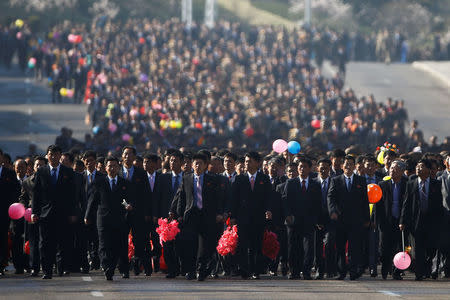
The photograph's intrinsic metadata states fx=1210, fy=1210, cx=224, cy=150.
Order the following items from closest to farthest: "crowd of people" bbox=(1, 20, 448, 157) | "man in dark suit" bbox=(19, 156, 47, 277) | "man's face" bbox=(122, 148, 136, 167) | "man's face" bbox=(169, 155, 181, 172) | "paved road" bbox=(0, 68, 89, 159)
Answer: "man in dark suit" bbox=(19, 156, 47, 277) → "man's face" bbox=(122, 148, 136, 167) → "man's face" bbox=(169, 155, 181, 172) → "crowd of people" bbox=(1, 20, 448, 157) → "paved road" bbox=(0, 68, 89, 159)

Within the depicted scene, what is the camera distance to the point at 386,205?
18.7 meters

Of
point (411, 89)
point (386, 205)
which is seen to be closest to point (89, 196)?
point (386, 205)

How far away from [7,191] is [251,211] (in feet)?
12.2

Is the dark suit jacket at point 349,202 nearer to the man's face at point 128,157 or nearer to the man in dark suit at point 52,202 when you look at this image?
the man's face at point 128,157

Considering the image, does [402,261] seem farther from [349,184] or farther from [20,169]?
[20,169]

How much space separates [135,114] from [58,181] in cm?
1927

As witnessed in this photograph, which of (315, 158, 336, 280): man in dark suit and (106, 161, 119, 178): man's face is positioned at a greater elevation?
(106, 161, 119, 178): man's face

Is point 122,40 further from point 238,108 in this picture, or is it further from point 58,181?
point 58,181

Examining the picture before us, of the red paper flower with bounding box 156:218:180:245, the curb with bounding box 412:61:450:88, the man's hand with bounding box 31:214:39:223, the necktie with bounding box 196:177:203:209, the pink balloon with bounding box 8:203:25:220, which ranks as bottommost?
the red paper flower with bounding box 156:218:180:245

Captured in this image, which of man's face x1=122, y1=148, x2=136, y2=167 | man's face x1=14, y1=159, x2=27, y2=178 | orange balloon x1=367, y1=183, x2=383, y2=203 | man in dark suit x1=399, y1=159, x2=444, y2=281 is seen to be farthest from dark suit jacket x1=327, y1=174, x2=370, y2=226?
man's face x1=14, y1=159, x2=27, y2=178

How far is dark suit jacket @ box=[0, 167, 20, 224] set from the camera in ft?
60.4

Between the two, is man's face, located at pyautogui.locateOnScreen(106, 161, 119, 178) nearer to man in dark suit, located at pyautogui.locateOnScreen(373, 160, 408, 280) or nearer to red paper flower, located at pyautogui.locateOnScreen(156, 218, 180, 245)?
red paper flower, located at pyautogui.locateOnScreen(156, 218, 180, 245)

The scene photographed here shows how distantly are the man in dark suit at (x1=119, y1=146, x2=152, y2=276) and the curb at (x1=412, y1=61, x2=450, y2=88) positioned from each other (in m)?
41.2

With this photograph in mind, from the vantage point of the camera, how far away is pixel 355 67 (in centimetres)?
6238
